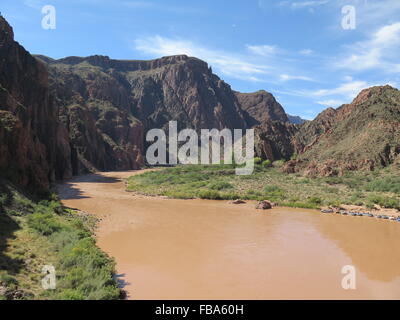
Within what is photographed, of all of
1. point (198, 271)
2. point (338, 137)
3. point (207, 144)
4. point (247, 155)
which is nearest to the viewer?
point (198, 271)

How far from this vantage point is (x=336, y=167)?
4919cm

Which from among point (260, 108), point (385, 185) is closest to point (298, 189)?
point (385, 185)

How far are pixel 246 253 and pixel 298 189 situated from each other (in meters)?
26.2

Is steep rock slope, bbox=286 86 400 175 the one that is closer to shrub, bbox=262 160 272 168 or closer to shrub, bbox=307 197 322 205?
shrub, bbox=262 160 272 168

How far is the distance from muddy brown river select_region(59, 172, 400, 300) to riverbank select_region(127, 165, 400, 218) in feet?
16.0

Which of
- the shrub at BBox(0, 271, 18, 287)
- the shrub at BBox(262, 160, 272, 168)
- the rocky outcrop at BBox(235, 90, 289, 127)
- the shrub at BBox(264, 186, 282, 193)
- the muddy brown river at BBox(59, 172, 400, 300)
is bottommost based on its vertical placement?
the muddy brown river at BBox(59, 172, 400, 300)

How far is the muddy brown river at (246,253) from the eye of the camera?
12.4m

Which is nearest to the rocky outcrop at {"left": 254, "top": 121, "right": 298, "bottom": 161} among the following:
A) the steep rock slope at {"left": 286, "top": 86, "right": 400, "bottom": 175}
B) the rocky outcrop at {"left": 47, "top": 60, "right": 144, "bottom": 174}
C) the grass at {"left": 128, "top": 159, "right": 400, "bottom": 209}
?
the steep rock slope at {"left": 286, "top": 86, "right": 400, "bottom": 175}

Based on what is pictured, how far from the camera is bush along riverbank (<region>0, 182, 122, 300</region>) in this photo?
33.0 ft

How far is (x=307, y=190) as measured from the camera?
40.6 meters

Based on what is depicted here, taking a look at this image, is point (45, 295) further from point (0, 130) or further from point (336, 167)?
point (336, 167)

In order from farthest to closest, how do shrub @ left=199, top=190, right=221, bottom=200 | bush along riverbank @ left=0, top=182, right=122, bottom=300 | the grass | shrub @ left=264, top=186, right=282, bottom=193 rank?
1. shrub @ left=264, top=186, right=282, bottom=193
2. shrub @ left=199, top=190, right=221, bottom=200
3. the grass
4. bush along riverbank @ left=0, top=182, right=122, bottom=300

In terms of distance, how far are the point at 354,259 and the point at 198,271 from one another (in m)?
8.16
